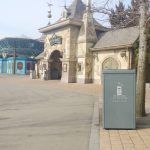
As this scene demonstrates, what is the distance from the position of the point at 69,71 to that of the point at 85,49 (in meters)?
3.44

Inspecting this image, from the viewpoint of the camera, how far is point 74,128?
8961 millimetres

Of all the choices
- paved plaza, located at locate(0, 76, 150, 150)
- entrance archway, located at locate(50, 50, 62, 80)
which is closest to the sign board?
entrance archway, located at locate(50, 50, 62, 80)

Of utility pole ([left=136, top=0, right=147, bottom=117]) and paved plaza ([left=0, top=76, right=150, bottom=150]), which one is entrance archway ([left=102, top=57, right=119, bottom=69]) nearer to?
utility pole ([left=136, top=0, right=147, bottom=117])

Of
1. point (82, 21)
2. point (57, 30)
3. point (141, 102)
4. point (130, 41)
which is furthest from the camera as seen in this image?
point (57, 30)

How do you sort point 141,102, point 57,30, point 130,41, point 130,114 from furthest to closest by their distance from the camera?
1. point 57,30
2. point 130,41
3. point 141,102
4. point 130,114

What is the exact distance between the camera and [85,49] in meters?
37.2

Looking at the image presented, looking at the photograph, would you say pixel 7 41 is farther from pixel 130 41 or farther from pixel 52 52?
pixel 130 41

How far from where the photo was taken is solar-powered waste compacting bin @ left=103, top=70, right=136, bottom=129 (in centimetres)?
860

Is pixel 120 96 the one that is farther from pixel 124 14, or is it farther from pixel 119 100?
pixel 124 14

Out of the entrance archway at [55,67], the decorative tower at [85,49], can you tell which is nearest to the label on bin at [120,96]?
the decorative tower at [85,49]

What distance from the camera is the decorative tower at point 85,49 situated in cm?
3706

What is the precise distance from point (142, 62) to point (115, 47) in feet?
73.0

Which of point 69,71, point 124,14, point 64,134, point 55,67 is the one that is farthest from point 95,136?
point 55,67

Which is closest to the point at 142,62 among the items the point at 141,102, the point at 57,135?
the point at 141,102
